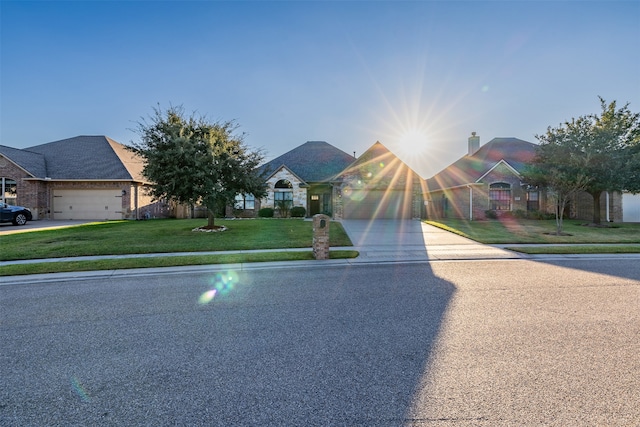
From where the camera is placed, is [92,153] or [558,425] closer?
[558,425]

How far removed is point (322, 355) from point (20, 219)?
23.7 meters

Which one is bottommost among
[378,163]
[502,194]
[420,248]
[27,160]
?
[420,248]

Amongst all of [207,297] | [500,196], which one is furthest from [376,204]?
[207,297]

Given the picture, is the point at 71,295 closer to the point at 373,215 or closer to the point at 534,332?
the point at 534,332

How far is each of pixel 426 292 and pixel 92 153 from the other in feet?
97.1

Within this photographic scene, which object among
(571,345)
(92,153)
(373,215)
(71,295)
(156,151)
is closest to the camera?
(571,345)

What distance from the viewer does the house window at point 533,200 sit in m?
24.6

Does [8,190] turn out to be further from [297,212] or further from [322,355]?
[322,355]

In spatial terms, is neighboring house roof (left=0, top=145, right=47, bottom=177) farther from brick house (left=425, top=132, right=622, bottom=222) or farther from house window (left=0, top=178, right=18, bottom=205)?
brick house (left=425, top=132, right=622, bottom=222)

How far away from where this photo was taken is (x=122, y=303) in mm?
5254

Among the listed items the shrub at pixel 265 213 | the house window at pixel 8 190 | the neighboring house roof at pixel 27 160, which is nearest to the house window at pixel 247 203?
the shrub at pixel 265 213

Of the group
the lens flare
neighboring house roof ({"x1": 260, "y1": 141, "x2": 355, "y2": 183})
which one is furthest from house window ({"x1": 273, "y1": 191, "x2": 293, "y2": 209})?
the lens flare

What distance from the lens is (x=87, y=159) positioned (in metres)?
25.2

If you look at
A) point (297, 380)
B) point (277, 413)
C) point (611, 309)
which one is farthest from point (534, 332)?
point (277, 413)
